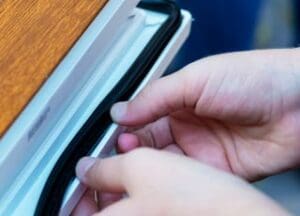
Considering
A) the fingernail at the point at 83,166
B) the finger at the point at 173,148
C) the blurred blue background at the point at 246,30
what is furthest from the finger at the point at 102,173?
the blurred blue background at the point at 246,30

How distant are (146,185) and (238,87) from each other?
152 mm

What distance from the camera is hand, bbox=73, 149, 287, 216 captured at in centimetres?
39

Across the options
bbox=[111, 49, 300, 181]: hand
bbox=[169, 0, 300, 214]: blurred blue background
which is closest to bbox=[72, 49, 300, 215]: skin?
bbox=[111, 49, 300, 181]: hand

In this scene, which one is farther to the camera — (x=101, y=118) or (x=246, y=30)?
(x=246, y=30)

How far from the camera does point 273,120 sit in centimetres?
55

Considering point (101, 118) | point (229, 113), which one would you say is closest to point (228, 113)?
point (229, 113)

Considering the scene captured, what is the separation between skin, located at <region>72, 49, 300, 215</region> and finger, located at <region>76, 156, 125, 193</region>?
0.16ft

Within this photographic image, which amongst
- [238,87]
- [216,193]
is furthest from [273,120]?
[216,193]

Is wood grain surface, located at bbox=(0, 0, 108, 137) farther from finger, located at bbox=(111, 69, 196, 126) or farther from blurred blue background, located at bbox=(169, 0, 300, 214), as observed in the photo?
blurred blue background, located at bbox=(169, 0, 300, 214)

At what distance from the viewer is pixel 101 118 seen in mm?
476

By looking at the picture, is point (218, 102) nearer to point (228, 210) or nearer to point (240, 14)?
point (228, 210)

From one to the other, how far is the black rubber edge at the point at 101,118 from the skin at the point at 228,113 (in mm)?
12

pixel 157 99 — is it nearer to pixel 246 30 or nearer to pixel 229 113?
pixel 229 113

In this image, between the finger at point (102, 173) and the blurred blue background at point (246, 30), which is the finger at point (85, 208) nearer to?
the finger at point (102, 173)
